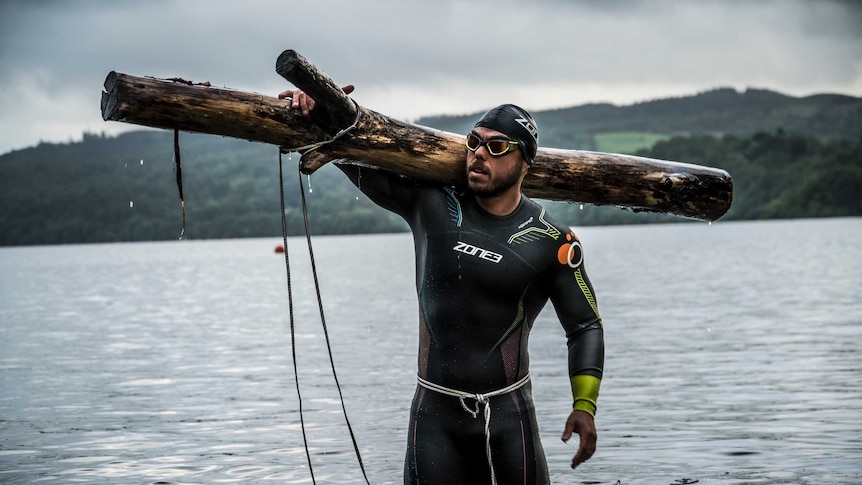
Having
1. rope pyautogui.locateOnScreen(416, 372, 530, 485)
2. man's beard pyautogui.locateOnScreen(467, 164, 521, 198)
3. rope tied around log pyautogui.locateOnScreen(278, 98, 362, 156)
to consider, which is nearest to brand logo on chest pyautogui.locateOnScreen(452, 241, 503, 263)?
man's beard pyautogui.locateOnScreen(467, 164, 521, 198)

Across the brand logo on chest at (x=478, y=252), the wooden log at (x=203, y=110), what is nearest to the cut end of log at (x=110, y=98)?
the wooden log at (x=203, y=110)

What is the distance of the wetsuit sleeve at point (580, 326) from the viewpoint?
6.62 metres

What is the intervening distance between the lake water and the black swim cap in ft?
23.7

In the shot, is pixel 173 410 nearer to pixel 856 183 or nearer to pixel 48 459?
pixel 48 459

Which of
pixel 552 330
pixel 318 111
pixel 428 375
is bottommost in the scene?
pixel 552 330

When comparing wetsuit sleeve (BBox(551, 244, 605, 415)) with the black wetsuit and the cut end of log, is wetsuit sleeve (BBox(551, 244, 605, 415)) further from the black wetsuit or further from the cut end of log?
the cut end of log

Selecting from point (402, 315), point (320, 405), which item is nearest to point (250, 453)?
point (320, 405)

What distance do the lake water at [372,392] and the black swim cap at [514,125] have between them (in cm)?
722

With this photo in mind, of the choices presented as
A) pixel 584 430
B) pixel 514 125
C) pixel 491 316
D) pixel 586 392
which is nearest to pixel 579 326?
pixel 586 392

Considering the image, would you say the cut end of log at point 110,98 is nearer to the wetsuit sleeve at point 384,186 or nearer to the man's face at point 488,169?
the wetsuit sleeve at point 384,186

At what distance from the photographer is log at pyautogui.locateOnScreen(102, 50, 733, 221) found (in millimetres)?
6293

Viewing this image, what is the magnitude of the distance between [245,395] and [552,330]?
14930 millimetres

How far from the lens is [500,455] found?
259 inches

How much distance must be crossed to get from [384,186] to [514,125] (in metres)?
0.87
